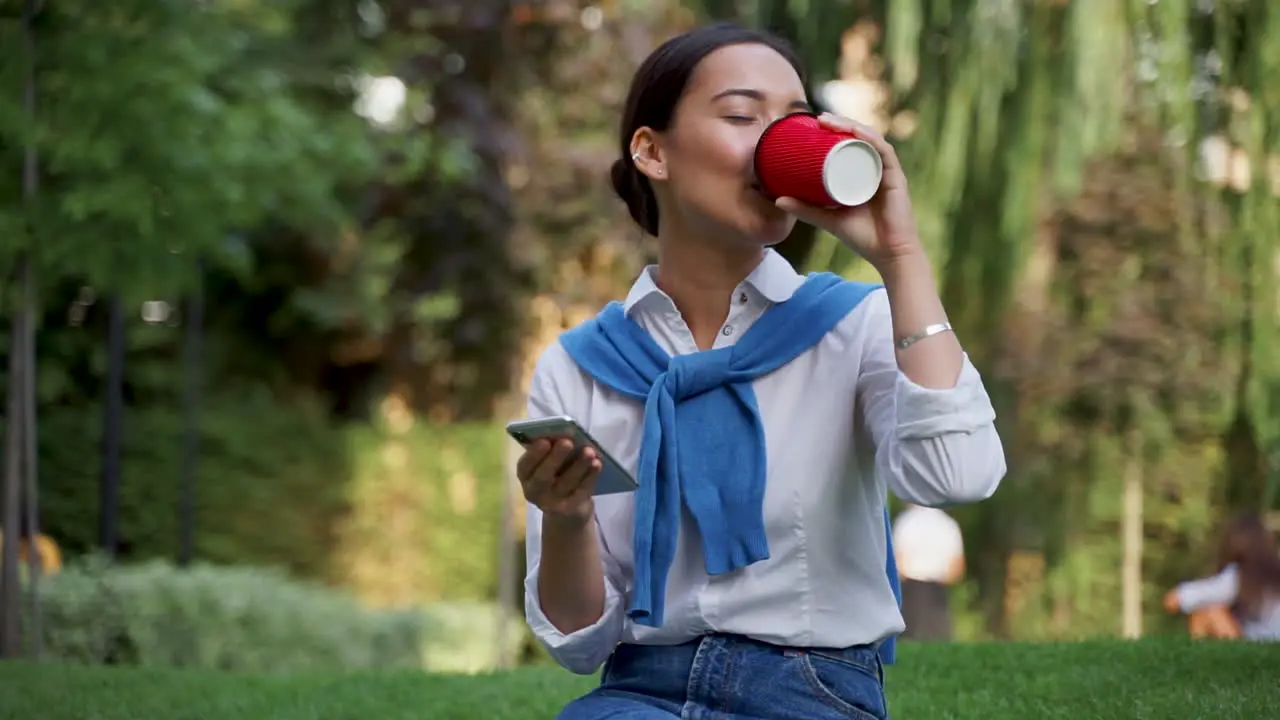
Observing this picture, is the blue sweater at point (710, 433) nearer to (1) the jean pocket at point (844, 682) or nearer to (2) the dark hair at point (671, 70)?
(1) the jean pocket at point (844, 682)

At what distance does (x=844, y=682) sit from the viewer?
224 centimetres

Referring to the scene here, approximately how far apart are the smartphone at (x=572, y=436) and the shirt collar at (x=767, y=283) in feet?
1.08

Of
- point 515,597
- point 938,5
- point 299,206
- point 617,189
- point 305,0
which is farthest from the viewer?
point 515,597

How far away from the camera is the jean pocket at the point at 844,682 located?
2.22 meters

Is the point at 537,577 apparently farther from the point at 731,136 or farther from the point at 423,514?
the point at 423,514

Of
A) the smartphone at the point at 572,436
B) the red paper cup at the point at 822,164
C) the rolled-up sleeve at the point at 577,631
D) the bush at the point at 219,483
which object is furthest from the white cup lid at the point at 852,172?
the bush at the point at 219,483

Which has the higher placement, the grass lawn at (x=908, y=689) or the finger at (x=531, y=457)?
the finger at (x=531, y=457)

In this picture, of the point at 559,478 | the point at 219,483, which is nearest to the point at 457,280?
the point at 219,483

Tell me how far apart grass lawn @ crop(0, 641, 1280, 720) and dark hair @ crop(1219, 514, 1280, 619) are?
283 cm

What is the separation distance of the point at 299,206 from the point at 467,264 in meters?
5.19

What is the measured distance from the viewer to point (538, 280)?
13500mm

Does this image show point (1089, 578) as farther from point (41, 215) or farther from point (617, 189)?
point (617, 189)

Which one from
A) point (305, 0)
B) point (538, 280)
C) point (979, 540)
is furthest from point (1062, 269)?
point (305, 0)

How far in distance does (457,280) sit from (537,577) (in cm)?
1129
